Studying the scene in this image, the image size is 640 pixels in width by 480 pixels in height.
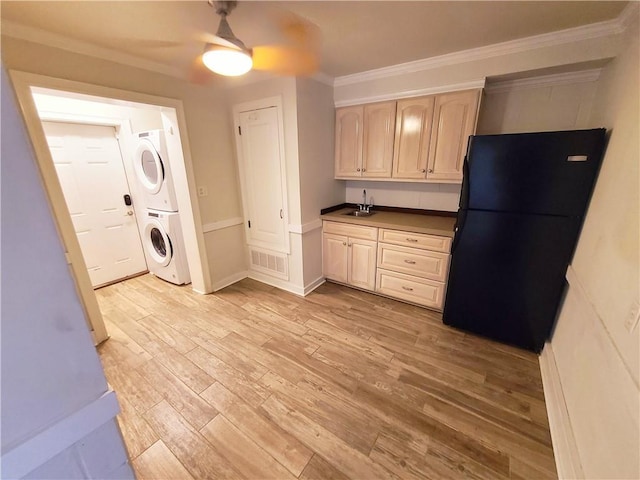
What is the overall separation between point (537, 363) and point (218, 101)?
382 cm

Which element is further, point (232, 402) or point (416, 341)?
point (416, 341)

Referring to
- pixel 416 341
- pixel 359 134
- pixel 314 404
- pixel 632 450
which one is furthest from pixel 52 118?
pixel 632 450

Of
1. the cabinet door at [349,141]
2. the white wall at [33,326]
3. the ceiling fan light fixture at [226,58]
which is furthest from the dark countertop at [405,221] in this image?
the white wall at [33,326]

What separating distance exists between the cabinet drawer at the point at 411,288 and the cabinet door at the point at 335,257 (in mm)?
434

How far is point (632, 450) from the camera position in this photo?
0.89m

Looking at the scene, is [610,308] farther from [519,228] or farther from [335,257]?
[335,257]

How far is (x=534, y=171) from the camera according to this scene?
180 centimetres

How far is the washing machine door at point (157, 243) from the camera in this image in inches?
124

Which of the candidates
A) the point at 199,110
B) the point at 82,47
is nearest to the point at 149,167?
the point at 199,110

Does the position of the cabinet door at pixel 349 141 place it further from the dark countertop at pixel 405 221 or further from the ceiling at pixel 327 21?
the ceiling at pixel 327 21

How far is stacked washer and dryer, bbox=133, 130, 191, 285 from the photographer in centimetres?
288

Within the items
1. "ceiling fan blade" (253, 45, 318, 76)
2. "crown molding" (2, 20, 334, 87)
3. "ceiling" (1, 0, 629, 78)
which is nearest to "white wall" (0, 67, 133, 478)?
"ceiling" (1, 0, 629, 78)

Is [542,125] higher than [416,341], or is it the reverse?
[542,125]

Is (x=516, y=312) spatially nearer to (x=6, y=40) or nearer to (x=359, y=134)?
(x=359, y=134)
